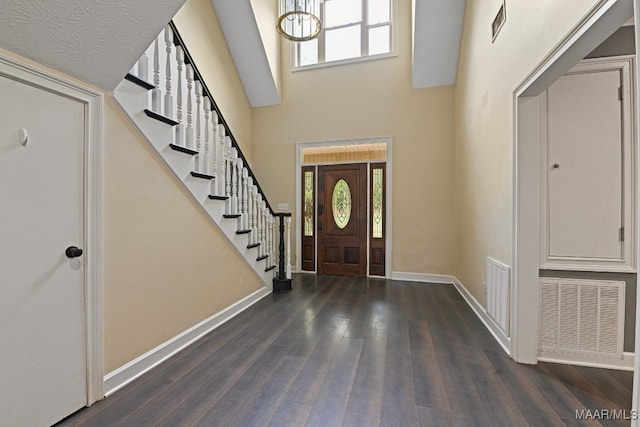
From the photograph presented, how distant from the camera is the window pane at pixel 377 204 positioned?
15.5 feet

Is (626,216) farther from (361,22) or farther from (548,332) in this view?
(361,22)

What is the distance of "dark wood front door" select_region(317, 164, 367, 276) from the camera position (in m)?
4.83

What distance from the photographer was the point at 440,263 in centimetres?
446

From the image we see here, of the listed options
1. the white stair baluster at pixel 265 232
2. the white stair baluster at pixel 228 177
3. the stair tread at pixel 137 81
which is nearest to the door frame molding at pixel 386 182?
the white stair baluster at pixel 265 232

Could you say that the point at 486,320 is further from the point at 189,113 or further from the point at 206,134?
the point at 189,113

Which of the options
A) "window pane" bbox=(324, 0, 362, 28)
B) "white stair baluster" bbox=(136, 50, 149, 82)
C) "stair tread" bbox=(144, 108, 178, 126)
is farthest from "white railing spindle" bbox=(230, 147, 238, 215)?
"window pane" bbox=(324, 0, 362, 28)

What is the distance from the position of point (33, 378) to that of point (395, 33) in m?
5.64

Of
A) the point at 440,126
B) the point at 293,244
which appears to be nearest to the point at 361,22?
the point at 440,126

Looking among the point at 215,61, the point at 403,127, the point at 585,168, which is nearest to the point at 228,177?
the point at 215,61

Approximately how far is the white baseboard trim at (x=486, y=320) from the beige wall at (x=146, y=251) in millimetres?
2612

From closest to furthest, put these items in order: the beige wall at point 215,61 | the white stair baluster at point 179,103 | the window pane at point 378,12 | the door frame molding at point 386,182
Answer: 1. the white stair baluster at point 179,103
2. the beige wall at point 215,61
3. the door frame molding at point 386,182
4. the window pane at point 378,12

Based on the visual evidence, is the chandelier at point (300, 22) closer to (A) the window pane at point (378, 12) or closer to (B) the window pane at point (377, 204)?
(A) the window pane at point (378, 12)

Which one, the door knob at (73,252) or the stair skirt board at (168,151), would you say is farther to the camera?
the stair skirt board at (168,151)

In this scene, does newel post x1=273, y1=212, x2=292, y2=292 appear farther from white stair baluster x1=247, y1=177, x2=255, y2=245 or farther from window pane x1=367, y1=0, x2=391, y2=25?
window pane x1=367, y1=0, x2=391, y2=25
